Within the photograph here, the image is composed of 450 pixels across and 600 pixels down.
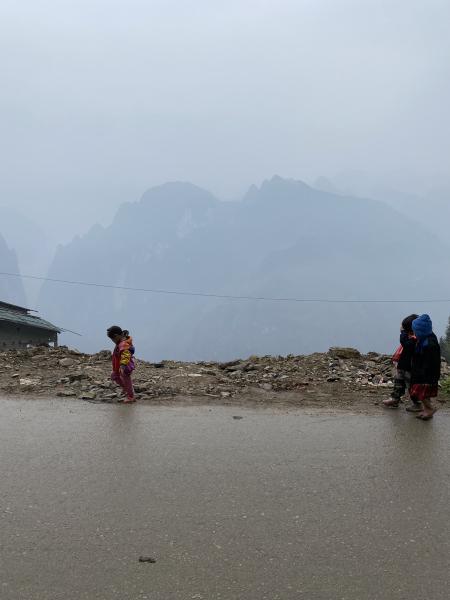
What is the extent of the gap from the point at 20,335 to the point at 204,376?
22440mm

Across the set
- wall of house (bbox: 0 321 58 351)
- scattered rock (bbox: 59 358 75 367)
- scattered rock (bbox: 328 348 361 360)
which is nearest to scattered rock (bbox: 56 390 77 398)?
scattered rock (bbox: 59 358 75 367)

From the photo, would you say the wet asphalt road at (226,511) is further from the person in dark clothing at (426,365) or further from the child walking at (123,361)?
the child walking at (123,361)

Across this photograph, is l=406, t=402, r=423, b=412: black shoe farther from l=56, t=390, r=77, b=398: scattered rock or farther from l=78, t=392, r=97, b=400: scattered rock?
l=56, t=390, r=77, b=398: scattered rock

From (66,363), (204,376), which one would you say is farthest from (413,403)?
(66,363)

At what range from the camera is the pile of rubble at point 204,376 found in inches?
344

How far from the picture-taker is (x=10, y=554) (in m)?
3.13

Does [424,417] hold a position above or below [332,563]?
above

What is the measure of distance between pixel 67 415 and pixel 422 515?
509cm

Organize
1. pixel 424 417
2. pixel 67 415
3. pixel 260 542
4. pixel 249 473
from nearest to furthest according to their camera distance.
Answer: pixel 260 542 → pixel 249 473 → pixel 424 417 → pixel 67 415

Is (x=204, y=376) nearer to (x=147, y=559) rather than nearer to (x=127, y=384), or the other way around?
(x=127, y=384)

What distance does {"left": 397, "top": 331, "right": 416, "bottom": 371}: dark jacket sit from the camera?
7141 millimetres

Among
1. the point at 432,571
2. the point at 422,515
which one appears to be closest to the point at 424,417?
the point at 422,515

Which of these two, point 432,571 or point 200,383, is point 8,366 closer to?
point 200,383

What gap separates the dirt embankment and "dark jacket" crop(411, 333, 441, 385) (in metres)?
1.18
